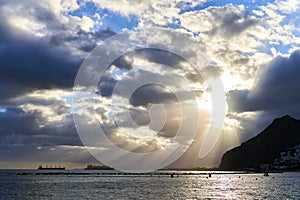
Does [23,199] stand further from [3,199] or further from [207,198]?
[207,198]

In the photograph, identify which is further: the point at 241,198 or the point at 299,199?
the point at 241,198

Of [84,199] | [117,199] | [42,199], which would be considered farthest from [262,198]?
[42,199]

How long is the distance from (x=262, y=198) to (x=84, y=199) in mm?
46532

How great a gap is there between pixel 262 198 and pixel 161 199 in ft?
87.6

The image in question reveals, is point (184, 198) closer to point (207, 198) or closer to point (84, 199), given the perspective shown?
point (207, 198)

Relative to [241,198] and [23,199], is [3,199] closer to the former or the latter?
[23,199]

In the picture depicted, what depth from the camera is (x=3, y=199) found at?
105 meters

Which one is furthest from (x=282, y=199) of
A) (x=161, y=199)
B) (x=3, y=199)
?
(x=3, y=199)

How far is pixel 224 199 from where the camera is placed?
102188 millimetres

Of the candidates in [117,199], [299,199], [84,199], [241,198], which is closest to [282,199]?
[299,199]

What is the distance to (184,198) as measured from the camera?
341ft

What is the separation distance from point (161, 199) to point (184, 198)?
665cm

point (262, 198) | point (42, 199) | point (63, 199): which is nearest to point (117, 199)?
point (63, 199)

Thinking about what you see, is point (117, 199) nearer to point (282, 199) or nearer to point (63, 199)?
point (63, 199)
